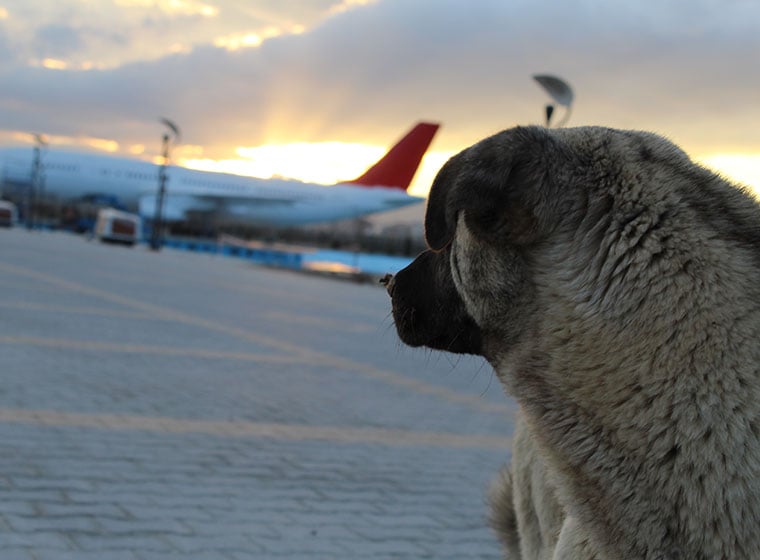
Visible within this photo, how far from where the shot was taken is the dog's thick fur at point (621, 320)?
1.72m

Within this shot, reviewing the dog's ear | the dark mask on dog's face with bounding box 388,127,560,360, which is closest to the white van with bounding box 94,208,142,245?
the dark mask on dog's face with bounding box 388,127,560,360

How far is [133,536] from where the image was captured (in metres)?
4.00

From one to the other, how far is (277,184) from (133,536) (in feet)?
197

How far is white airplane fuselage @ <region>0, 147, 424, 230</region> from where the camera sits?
5222 cm

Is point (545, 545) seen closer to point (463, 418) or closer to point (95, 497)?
point (95, 497)

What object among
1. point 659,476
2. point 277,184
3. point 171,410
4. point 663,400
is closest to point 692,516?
point 659,476

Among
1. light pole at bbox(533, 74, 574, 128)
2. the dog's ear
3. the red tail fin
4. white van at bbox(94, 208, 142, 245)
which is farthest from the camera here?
the red tail fin

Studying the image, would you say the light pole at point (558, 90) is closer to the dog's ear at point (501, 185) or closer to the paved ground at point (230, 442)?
the paved ground at point (230, 442)

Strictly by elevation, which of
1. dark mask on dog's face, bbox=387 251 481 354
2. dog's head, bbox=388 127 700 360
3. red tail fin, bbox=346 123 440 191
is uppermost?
red tail fin, bbox=346 123 440 191

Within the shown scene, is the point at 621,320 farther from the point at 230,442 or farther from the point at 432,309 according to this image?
the point at 230,442

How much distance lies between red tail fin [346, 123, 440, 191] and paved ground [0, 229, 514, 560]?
39.9 metres

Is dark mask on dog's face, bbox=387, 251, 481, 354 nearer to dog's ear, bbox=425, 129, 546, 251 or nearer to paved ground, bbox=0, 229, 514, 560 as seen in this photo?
dog's ear, bbox=425, 129, 546, 251

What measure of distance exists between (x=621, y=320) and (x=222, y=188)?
59861mm

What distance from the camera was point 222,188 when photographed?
60.2m
